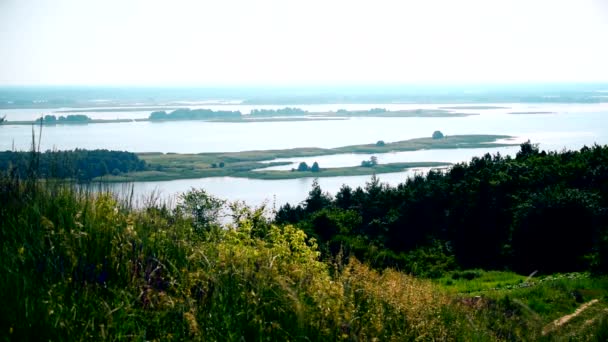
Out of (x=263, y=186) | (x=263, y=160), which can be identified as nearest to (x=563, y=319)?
(x=263, y=186)

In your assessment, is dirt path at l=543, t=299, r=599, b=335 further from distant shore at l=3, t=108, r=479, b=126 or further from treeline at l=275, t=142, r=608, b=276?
distant shore at l=3, t=108, r=479, b=126

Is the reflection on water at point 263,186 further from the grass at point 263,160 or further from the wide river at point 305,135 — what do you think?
the grass at point 263,160

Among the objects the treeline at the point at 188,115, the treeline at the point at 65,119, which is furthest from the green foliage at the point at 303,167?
the treeline at the point at 188,115

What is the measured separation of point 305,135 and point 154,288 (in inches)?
4426

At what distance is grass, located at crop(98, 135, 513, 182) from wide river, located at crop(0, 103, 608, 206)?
237cm

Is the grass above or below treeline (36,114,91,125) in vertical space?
below

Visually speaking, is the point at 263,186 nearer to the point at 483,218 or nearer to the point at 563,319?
the point at 483,218

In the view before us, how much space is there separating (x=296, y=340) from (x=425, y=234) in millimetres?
28117

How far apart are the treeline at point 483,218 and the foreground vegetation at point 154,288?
11151mm

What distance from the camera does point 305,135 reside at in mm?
117875

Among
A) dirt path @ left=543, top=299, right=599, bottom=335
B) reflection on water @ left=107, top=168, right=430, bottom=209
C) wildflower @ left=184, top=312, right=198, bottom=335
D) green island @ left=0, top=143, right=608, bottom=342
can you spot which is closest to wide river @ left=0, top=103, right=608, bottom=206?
reflection on water @ left=107, top=168, right=430, bottom=209

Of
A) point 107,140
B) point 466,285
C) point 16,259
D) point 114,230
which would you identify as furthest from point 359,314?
point 107,140

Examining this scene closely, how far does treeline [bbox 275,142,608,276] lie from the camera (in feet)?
77.8

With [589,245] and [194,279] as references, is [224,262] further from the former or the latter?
[589,245]
